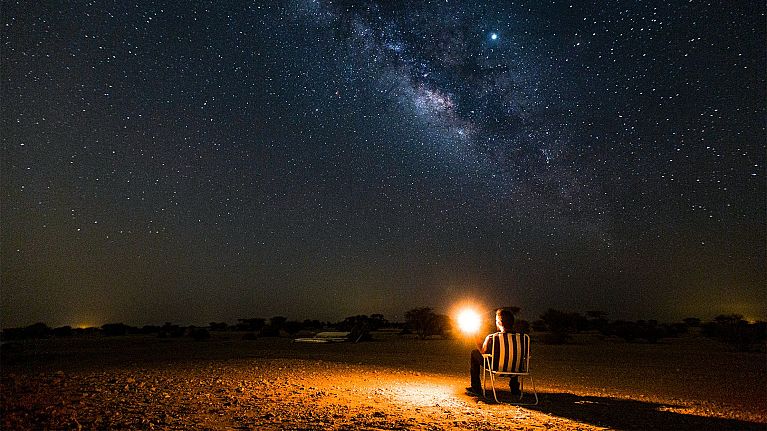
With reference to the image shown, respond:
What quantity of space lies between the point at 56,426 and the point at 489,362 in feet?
22.6

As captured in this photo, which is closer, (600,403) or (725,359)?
(600,403)

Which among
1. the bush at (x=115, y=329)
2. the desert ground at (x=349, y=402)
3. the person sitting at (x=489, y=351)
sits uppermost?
the person sitting at (x=489, y=351)

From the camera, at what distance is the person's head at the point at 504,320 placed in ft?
34.6

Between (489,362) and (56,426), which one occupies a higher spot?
(489,362)

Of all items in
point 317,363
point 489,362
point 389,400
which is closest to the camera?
point 389,400

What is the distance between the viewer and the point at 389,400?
30.9 feet

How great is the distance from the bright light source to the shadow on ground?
1902 millimetres

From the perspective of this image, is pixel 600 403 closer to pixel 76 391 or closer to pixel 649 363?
pixel 76 391

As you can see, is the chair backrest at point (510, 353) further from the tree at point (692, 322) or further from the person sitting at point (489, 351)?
the tree at point (692, 322)

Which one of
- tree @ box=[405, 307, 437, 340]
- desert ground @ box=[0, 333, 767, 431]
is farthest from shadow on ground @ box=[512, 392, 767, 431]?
tree @ box=[405, 307, 437, 340]

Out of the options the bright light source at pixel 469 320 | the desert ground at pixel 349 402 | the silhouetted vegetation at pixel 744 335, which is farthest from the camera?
the silhouetted vegetation at pixel 744 335

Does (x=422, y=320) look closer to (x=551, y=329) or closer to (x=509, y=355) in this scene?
(x=551, y=329)

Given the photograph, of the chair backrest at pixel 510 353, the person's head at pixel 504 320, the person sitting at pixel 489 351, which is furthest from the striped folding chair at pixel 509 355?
the person's head at pixel 504 320

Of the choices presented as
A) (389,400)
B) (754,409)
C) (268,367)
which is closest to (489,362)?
(389,400)
